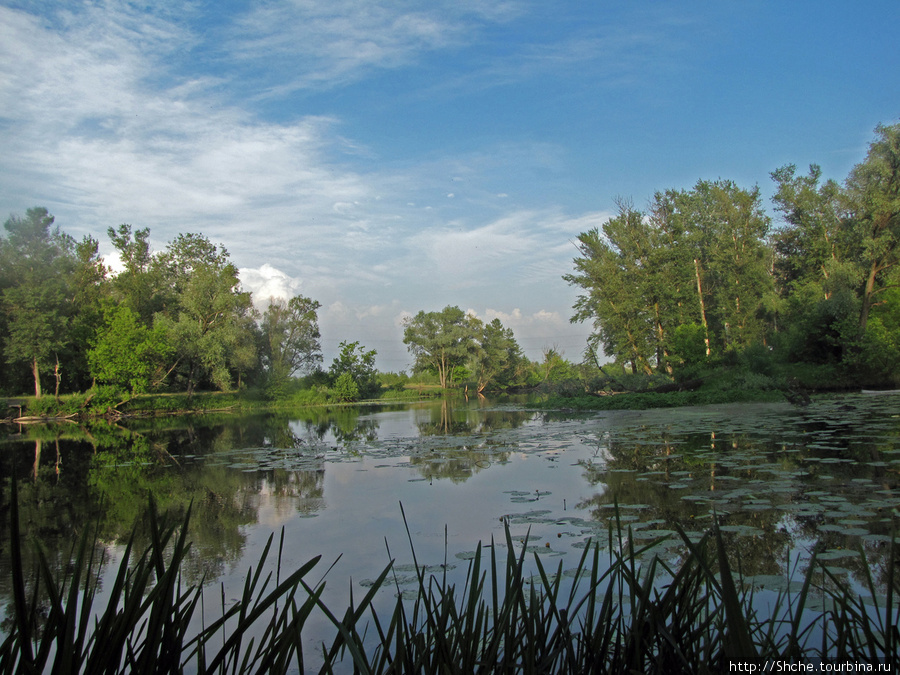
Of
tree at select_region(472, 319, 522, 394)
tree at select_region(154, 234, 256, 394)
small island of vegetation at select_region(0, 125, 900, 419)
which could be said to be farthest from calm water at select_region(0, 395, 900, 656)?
tree at select_region(472, 319, 522, 394)

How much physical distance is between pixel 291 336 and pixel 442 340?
14607 mm

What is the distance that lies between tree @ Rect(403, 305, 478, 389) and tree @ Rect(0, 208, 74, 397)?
30.8 m

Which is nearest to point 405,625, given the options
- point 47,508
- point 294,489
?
point 294,489

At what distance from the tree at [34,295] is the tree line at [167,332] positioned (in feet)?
0.21

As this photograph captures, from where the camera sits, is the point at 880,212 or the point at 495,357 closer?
the point at 880,212

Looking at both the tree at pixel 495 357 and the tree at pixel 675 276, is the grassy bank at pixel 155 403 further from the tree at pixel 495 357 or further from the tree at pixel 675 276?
the tree at pixel 675 276

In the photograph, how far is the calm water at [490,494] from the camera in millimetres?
4188

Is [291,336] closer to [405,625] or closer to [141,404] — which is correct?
[141,404]

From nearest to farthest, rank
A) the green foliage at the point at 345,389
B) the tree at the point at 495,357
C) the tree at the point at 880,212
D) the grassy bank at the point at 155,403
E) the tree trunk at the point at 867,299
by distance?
the tree trunk at the point at 867,299 < the tree at the point at 880,212 < the grassy bank at the point at 155,403 < the green foliage at the point at 345,389 < the tree at the point at 495,357

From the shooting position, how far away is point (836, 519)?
173 inches

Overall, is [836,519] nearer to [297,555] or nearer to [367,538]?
[367,538]

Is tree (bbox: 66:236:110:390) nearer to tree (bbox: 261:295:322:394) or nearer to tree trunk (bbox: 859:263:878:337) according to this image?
tree (bbox: 261:295:322:394)

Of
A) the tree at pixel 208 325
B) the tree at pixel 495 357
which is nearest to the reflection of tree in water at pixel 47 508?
the tree at pixel 208 325

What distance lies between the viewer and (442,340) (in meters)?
53.8
